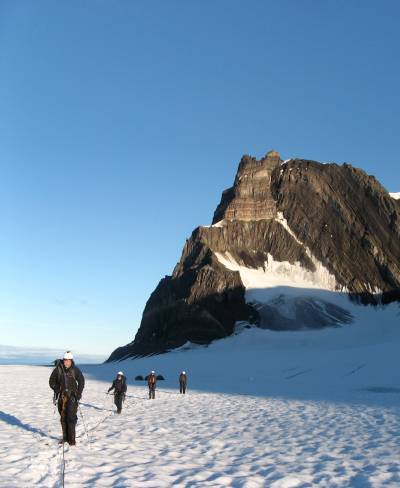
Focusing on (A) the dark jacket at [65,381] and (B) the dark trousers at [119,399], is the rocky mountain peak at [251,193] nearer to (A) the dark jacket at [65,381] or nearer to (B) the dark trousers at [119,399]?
(B) the dark trousers at [119,399]

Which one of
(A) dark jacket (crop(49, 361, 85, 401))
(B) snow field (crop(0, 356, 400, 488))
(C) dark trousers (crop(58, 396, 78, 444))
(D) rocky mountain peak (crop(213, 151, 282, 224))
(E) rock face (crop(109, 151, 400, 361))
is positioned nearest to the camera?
(B) snow field (crop(0, 356, 400, 488))

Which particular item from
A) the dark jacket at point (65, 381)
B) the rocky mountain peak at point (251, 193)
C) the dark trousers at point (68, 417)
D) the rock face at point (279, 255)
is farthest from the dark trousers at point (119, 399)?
the rocky mountain peak at point (251, 193)

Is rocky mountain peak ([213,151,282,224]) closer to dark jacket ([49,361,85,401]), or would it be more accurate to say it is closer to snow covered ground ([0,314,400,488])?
snow covered ground ([0,314,400,488])

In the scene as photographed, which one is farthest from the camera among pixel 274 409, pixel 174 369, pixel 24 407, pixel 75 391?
pixel 174 369

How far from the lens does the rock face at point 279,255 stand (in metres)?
88.6

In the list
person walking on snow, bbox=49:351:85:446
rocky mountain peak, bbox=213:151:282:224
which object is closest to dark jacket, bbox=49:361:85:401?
person walking on snow, bbox=49:351:85:446

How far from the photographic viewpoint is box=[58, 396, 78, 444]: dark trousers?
39.6 ft

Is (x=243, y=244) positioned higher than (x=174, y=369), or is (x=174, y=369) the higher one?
(x=243, y=244)

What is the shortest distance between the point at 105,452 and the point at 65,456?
3.03ft

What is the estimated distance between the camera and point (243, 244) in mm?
104875

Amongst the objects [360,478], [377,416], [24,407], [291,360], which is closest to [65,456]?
[360,478]

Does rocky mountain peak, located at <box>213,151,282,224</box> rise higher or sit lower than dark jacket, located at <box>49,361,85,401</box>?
higher

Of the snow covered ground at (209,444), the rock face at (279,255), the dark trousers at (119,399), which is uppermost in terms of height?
the rock face at (279,255)

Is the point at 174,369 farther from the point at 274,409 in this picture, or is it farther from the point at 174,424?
the point at 174,424
